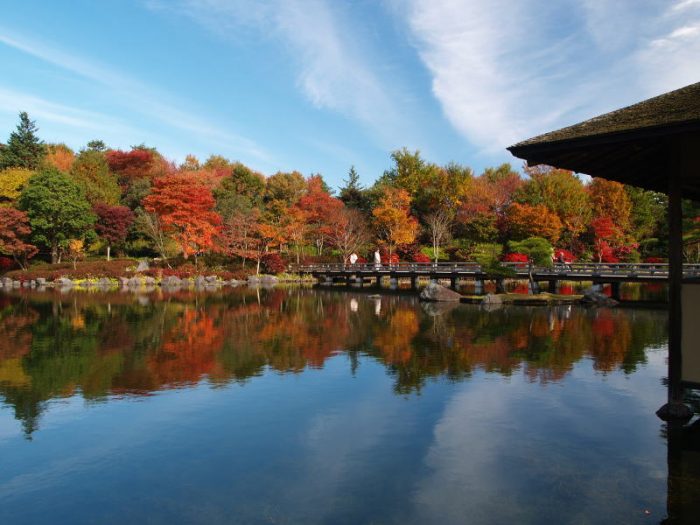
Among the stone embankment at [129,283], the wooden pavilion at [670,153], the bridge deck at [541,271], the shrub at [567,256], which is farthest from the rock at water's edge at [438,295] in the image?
the wooden pavilion at [670,153]

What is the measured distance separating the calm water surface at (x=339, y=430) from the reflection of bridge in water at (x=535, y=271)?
11.7 meters

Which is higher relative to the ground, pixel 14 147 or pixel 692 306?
pixel 14 147

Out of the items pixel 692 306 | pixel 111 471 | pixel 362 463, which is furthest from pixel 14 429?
pixel 692 306

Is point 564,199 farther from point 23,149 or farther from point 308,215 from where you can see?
point 23,149

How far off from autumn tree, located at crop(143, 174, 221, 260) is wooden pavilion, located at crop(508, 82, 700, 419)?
37.7 metres

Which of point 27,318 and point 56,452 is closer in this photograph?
point 56,452

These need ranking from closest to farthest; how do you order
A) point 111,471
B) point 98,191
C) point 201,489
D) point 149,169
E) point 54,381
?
point 201,489 → point 111,471 → point 54,381 → point 98,191 → point 149,169

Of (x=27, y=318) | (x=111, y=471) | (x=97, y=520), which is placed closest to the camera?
(x=97, y=520)

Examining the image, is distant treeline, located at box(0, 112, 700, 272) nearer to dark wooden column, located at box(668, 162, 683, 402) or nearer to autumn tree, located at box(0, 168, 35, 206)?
autumn tree, located at box(0, 168, 35, 206)

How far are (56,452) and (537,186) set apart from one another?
43.3 meters

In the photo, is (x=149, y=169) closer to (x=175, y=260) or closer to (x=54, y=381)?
(x=175, y=260)

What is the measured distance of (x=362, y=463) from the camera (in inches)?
255

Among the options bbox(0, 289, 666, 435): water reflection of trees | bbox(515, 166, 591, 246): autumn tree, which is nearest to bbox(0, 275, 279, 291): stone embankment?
bbox(0, 289, 666, 435): water reflection of trees

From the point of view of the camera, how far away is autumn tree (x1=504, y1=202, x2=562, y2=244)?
4197cm
